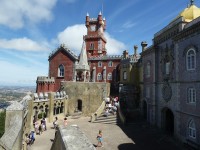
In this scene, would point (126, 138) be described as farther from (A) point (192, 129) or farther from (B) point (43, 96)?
(B) point (43, 96)

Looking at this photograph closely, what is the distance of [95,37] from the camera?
175ft

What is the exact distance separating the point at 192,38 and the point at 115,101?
17.5 m

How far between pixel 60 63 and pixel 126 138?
25.7 m

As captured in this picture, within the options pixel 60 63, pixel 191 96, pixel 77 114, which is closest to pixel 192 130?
pixel 191 96

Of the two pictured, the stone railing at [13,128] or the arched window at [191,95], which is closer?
the stone railing at [13,128]

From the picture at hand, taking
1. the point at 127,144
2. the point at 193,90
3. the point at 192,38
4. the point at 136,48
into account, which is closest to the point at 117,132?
the point at 127,144

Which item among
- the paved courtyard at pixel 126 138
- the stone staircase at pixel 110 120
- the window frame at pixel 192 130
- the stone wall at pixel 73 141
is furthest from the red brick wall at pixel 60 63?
the stone wall at pixel 73 141

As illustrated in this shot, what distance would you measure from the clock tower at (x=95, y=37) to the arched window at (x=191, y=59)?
33910 mm

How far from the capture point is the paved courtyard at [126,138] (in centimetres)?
1894

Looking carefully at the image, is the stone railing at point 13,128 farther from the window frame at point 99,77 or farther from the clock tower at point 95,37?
the clock tower at point 95,37

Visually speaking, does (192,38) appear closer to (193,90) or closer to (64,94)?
(193,90)

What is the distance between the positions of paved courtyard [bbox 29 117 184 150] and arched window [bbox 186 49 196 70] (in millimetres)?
7610

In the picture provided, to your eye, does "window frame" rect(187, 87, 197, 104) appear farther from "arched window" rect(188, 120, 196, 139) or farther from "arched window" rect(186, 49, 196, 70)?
"arched window" rect(186, 49, 196, 70)

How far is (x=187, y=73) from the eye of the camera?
64.5ft
